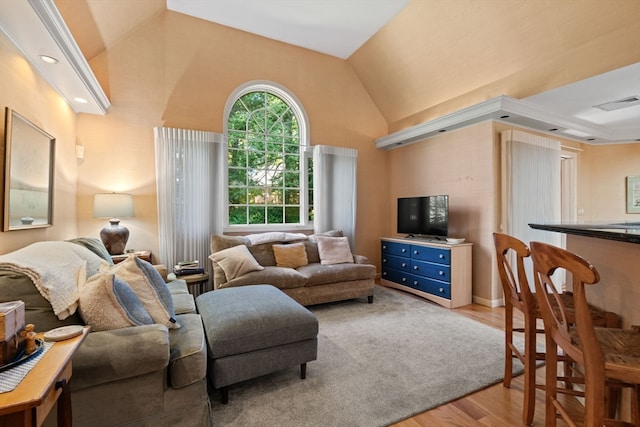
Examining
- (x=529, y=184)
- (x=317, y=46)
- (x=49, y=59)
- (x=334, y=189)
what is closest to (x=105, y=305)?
(x=49, y=59)

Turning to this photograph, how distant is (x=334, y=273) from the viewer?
3.69 metres

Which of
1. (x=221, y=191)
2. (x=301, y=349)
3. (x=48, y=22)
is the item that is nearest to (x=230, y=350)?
(x=301, y=349)

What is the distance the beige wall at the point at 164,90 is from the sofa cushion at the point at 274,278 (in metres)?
1.38

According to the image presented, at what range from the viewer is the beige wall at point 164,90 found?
11.8 ft

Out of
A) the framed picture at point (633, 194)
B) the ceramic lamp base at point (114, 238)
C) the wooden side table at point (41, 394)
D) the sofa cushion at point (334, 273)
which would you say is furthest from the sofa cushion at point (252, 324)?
the framed picture at point (633, 194)

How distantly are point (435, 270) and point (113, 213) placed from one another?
3911 millimetres

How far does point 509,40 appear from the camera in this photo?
134 inches

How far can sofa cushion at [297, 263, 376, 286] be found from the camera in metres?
3.60

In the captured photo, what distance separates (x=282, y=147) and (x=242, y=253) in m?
1.99

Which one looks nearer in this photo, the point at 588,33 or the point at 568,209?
the point at 588,33

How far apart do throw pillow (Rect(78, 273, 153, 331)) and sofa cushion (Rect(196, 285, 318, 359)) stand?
50 cm

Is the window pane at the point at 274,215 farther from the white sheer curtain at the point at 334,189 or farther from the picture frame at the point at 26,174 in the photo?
the picture frame at the point at 26,174

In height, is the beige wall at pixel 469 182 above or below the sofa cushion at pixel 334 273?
above

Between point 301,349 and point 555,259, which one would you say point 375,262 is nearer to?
point 301,349
